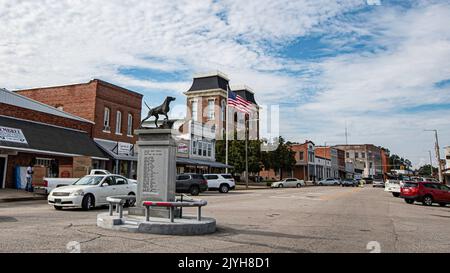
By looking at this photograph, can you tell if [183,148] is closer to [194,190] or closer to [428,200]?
[194,190]

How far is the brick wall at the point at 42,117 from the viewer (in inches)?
987

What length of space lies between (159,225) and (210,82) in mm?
61389

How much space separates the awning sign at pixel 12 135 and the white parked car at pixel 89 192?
901 centimetres

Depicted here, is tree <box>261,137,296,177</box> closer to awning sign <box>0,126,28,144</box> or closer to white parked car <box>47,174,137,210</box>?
awning sign <box>0,126,28,144</box>

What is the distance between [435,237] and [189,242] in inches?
275

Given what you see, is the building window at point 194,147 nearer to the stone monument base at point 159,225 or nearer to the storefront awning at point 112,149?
the storefront awning at point 112,149

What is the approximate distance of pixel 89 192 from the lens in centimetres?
1602

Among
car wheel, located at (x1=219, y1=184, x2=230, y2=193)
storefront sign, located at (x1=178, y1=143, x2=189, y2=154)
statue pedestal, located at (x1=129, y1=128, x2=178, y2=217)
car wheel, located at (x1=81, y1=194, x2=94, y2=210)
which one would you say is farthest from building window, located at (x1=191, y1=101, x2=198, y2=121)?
statue pedestal, located at (x1=129, y1=128, x2=178, y2=217)

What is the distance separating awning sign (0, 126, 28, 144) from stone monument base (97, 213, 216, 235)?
1588 centimetres

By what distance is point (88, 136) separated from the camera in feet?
103

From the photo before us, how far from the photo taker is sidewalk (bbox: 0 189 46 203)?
794 inches

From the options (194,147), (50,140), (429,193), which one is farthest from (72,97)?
(429,193)

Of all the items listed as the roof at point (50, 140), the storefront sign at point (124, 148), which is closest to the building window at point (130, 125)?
the storefront sign at point (124, 148)

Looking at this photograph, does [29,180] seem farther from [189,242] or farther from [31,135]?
[189,242]
